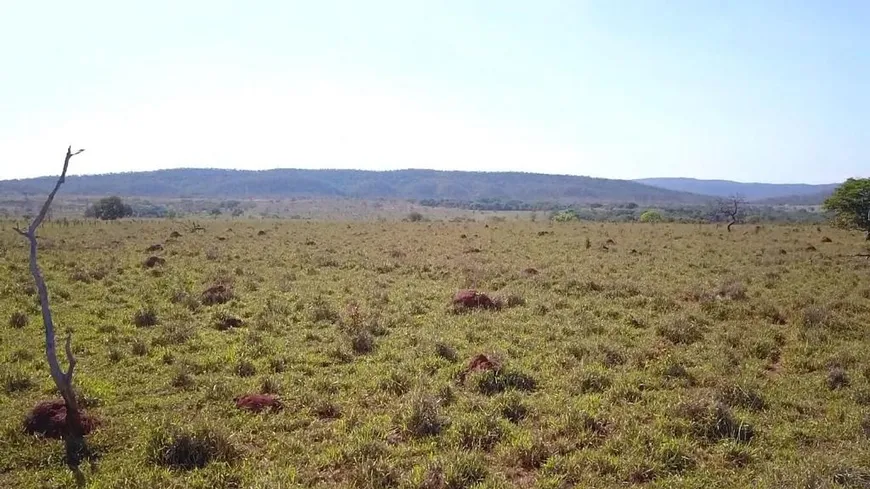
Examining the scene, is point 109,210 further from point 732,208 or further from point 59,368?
point 59,368

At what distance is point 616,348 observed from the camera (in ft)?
38.6

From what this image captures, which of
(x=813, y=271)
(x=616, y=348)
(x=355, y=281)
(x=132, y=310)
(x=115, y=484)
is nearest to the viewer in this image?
(x=115, y=484)

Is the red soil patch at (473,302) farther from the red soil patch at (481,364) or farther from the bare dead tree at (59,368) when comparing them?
the bare dead tree at (59,368)

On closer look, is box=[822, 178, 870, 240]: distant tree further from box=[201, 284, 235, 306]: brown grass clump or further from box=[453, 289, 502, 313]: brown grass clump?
box=[201, 284, 235, 306]: brown grass clump

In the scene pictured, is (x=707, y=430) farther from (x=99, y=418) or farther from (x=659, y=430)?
(x=99, y=418)

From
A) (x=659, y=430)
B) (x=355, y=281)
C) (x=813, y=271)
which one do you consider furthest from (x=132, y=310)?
(x=813, y=271)

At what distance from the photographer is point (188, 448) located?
7.05 meters

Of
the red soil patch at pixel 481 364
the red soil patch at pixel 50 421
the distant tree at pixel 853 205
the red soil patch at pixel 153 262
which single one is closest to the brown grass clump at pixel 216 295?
the red soil patch at pixel 153 262

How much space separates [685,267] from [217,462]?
74.4ft

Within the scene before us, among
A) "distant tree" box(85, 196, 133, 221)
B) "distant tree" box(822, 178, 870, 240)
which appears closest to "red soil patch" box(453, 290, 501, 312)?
"distant tree" box(822, 178, 870, 240)

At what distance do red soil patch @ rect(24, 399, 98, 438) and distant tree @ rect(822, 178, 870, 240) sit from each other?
135ft

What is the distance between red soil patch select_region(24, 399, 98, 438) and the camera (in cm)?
754

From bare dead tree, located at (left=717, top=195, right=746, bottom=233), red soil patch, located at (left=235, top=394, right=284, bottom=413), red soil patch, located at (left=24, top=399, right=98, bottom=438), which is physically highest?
bare dead tree, located at (left=717, top=195, right=746, bottom=233)

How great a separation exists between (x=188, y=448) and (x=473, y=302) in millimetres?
10078
